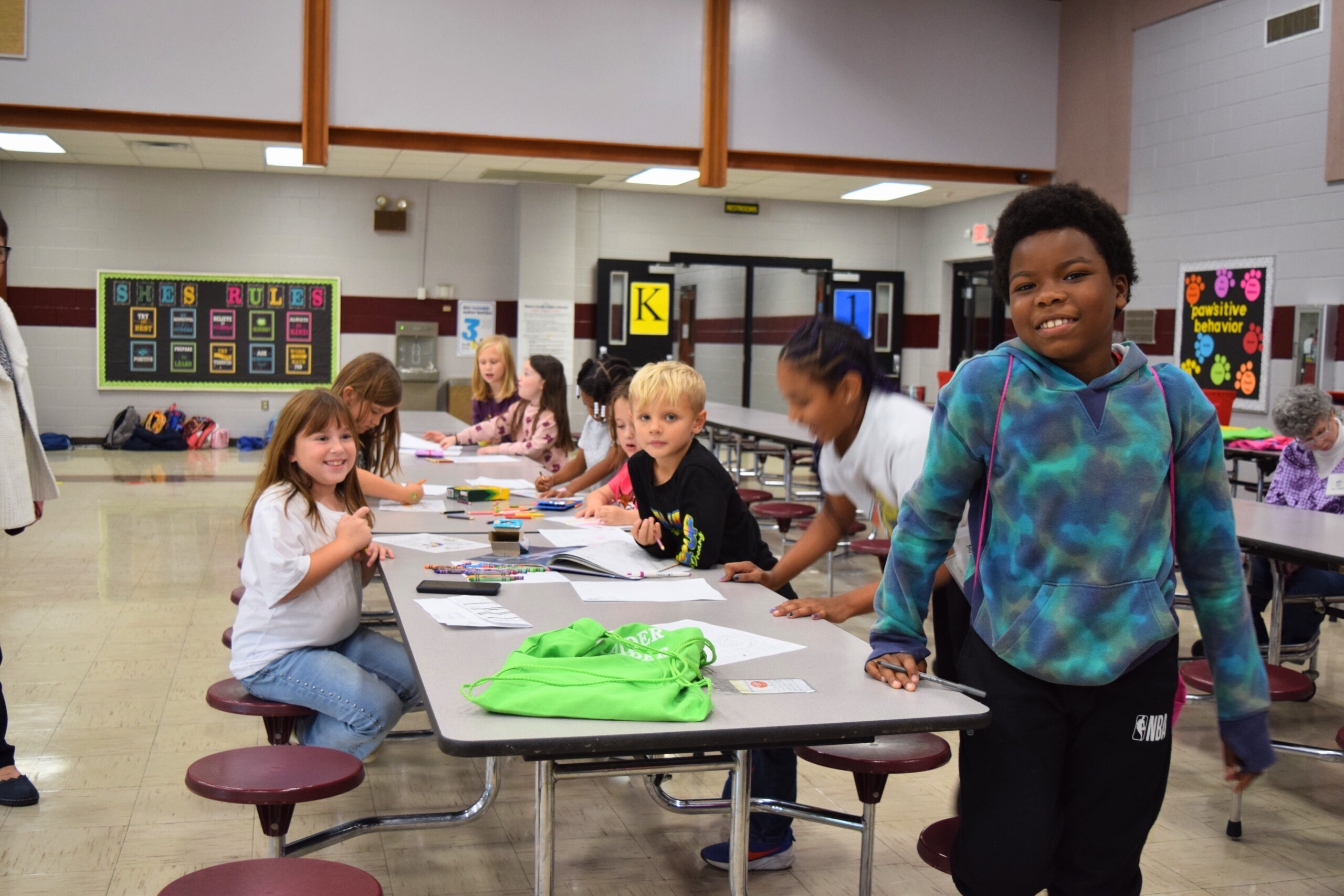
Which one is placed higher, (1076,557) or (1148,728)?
(1076,557)

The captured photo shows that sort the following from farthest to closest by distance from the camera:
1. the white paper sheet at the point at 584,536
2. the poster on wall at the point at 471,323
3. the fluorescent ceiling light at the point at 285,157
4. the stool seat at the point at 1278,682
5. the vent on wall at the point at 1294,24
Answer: the poster on wall at the point at 471,323 → the fluorescent ceiling light at the point at 285,157 → the vent on wall at the point at 1294,24 → the white paper sheet at the point at 584,536 → the stool seat at the point at 1278,682

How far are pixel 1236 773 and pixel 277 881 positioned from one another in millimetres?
1268

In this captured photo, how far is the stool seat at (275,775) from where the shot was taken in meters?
1.72

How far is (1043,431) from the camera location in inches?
54.6

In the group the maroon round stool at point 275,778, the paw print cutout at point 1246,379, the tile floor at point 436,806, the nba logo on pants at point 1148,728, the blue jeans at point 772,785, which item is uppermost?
the paw print cutout at point 1246,379

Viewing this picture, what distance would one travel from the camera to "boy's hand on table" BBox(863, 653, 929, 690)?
1.60 meters

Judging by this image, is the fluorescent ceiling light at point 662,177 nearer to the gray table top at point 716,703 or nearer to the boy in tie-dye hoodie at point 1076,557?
the gray table top at point 716,703

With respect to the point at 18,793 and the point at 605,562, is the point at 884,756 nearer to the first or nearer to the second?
the point at 605,562

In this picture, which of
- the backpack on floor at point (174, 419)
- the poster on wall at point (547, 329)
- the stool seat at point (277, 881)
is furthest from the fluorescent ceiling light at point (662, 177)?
the stool seat at point (277, 881)

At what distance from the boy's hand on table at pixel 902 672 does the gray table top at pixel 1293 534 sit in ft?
5.98

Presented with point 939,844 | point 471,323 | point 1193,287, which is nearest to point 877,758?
point 939,844

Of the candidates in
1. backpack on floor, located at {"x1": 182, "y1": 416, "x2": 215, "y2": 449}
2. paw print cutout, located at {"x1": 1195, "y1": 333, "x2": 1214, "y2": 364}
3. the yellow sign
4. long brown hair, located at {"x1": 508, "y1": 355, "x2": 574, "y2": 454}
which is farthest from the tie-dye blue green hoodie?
backpack on floor, located at {"x1": 182, "y1": 416, "x2": 215, "y2": 449}

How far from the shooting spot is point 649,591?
2311mm

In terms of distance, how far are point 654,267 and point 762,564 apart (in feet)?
29.7
